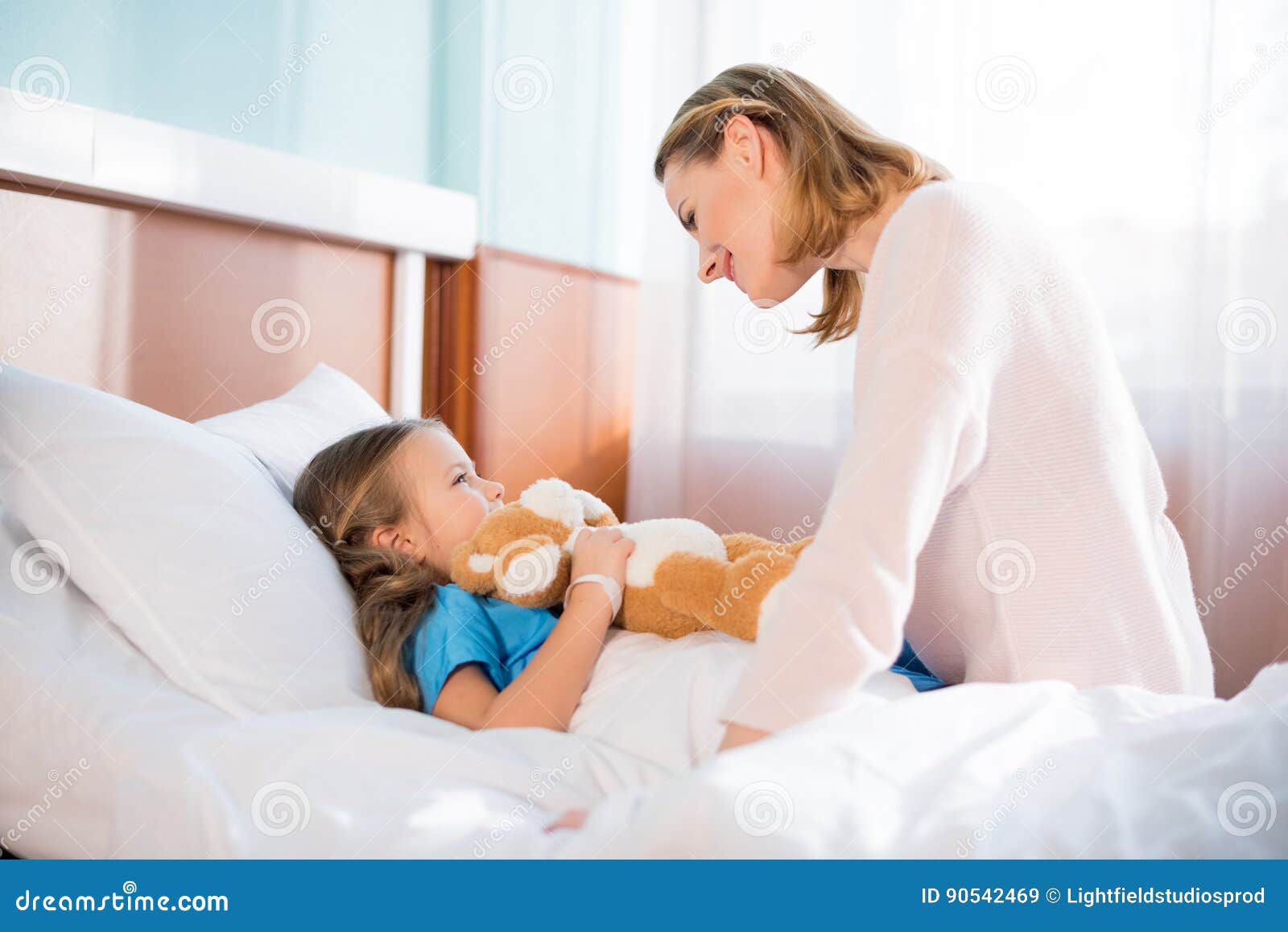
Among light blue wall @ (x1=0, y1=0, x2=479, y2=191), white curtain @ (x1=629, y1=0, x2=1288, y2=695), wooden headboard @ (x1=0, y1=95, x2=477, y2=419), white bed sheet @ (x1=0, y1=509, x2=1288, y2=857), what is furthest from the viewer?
white curtain @ (x1=629, y1=0, x2=1288, y2=695)

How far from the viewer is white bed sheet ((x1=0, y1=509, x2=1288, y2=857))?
63cm

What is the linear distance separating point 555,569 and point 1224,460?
1265 mm

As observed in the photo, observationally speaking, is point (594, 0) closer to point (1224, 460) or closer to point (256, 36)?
point (256, 36)

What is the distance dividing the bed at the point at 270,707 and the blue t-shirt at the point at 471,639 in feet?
0.20

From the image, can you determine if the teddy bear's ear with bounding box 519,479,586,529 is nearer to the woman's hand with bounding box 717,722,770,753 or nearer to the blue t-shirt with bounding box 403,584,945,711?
the blue t-shirt with bounding box 403,584,945,711

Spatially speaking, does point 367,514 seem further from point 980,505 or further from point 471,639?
point 980,505

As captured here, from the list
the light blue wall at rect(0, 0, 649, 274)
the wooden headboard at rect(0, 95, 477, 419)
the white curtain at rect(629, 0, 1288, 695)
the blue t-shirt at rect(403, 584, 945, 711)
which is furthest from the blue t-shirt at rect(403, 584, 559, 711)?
the white curtain at rect(629, 0, 1288, 695)

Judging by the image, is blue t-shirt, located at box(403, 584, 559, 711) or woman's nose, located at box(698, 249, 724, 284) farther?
woman's nose, located at box(698, 249, 724, 284)

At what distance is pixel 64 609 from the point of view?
0.99 meters

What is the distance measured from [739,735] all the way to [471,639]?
0.40 meters

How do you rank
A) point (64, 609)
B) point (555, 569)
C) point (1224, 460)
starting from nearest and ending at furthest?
1. point (64, 609)
2. point (555, 569)
3. point (1224, 460)

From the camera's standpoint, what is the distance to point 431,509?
48.8 inches

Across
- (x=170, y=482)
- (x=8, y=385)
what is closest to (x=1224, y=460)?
(x=170, y=482)

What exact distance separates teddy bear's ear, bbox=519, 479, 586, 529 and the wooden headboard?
2.39 feet
